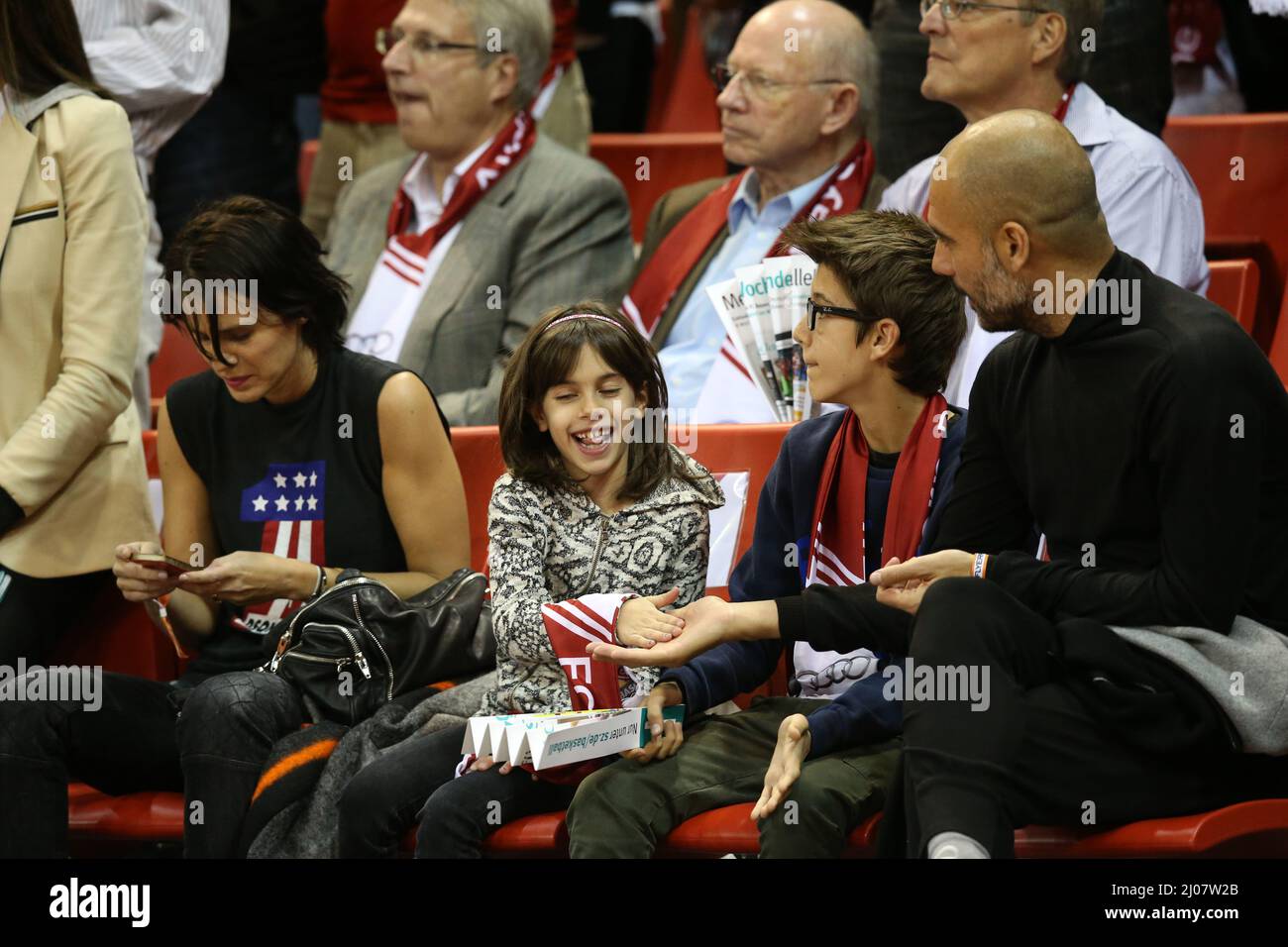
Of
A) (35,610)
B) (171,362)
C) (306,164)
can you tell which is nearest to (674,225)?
(171,362)

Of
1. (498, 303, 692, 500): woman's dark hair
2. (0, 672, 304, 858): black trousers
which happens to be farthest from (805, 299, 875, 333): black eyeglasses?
(0, 672, 304, 858): black trousers

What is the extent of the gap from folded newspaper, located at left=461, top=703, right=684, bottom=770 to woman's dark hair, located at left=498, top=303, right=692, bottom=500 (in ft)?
1.51

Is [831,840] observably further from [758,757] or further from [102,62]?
[102,62]

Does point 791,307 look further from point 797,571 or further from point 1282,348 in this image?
point 1282,348

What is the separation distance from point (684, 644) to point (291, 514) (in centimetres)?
107

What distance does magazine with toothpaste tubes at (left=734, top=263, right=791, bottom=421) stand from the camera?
4.12 m

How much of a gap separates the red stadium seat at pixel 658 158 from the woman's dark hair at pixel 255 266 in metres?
2.14

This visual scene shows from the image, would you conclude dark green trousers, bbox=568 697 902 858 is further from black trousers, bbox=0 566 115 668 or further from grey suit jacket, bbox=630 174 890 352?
grey suit jacket, bbox=630 174 890 352

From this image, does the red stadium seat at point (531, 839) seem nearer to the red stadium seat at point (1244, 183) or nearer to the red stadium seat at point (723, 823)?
the red stadium seat at point (723, 823)

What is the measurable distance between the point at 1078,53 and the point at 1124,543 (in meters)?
1.81

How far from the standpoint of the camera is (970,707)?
9.08 ft

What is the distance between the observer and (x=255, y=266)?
3746 mm

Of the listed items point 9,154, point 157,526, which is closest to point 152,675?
point 157,526

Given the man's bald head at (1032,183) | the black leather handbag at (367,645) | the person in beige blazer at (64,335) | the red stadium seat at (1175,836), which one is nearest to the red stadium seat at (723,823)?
the red stadium seat at (1175,836)
